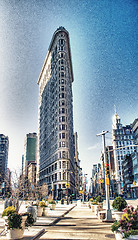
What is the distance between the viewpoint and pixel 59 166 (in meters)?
94.0

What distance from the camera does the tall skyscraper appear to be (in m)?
94.8

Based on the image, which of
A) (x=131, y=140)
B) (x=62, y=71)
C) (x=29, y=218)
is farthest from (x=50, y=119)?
(x=29, y=218)

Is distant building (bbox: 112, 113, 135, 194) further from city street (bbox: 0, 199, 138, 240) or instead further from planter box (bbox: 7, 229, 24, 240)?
planter box (bbox: 7, 229, 24, 240)

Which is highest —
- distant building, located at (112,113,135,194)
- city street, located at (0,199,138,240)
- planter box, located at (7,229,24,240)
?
distant building, located at (112,113,135,194)

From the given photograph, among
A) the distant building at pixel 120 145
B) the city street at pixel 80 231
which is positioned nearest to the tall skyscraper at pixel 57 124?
the distant building at pixel 120 145

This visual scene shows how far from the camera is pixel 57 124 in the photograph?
331ft

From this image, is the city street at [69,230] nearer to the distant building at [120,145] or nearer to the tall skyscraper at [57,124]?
the tall skyscraper at [57,124]

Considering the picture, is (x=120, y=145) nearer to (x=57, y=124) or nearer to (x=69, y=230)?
(x=57, y=124)

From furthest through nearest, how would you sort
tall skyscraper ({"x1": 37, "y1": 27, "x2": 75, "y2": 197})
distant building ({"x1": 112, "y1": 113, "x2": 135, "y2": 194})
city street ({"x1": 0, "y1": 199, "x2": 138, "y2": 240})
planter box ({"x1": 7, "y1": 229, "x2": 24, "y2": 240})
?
distant building ({"x1": 112, "y1": 113, "x2": 135, "y2": 194}) → tall skyscraper ({"x1": 37, "y1": 27, "x2": 75, "y2": 197}) → city street ({"x1": 0, "y1": 199, "x2": 138, "y2": 240}) → planter box ({"x1": 7, "y1": 229, "x2": 24, "y2": 240})

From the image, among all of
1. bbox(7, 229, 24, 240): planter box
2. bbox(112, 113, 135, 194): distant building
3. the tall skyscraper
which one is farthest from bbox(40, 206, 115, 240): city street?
bbox(112, 113, 135, 194): distant building

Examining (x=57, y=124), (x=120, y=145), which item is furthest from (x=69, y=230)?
(x=120, y=145)

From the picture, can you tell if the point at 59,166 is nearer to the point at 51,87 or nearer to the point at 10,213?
the point at 51,87

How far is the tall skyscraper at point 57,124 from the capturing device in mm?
94812

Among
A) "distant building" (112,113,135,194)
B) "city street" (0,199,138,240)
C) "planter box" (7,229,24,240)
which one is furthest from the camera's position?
"distant building" (112,113,135,194)
